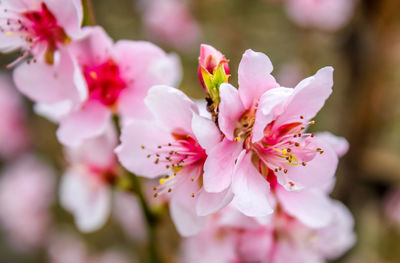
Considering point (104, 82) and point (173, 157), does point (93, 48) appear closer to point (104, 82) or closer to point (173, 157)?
point (104, 82)

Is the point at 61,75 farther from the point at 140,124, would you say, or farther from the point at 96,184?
the point at 96,184

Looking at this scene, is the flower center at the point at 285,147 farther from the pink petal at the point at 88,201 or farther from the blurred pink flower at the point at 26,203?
the blurred pink flower at the point at 26,203

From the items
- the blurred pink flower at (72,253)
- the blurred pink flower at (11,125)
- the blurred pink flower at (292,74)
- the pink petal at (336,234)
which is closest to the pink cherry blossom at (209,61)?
the pink petal at (336,234)


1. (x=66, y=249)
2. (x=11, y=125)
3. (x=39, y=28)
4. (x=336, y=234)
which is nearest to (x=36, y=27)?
(x=39, y=28)

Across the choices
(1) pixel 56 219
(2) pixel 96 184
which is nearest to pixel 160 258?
(2) pixel 96 184

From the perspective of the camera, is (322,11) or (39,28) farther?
(322,11)

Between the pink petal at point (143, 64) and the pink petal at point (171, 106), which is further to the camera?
the pink petal at point (143, 64)
